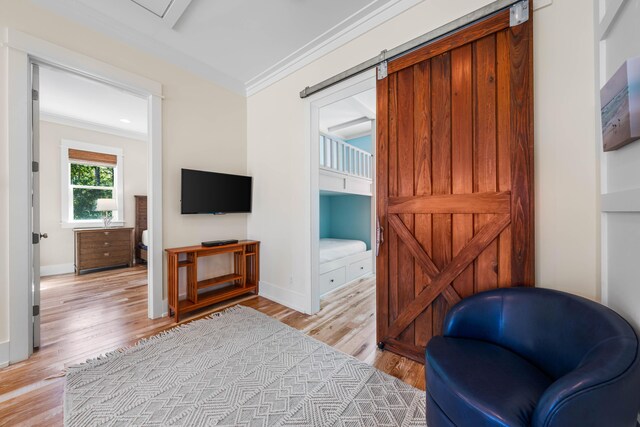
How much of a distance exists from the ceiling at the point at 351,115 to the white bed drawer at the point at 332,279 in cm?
241

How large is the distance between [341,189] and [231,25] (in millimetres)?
2353

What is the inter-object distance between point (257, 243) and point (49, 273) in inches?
153

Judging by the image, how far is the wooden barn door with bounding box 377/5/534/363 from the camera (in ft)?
4.93

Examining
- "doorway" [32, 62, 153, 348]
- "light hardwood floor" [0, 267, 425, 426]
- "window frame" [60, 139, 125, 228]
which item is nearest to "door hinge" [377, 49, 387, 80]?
"light hardwood floor" [0, 267, 425, 426]

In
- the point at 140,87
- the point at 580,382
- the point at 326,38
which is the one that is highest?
the point at 326,38

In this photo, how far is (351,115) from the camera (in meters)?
4.62

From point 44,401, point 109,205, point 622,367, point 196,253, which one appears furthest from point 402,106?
point 109,205

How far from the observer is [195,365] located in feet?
5.93

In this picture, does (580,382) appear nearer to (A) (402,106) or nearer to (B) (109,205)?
(A) (402,106)

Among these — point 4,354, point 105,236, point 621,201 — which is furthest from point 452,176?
point 105,236

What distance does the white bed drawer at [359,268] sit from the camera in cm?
388

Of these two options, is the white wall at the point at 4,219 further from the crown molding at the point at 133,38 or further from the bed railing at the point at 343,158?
the bed railing at the point at 343,158

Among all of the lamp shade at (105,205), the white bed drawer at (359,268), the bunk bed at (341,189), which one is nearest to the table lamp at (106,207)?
the lamp shade at (105,205)

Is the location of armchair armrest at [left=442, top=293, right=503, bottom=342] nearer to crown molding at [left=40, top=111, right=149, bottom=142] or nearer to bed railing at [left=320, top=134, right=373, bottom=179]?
bed railing at [left=320, top=134, right=373, bottom=179]
